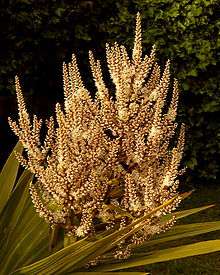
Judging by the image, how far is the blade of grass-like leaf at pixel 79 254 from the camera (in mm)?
1958

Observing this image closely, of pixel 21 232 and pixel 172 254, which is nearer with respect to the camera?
pixel 172 254

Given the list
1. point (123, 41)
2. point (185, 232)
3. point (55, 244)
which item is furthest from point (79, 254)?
point (123, 41)

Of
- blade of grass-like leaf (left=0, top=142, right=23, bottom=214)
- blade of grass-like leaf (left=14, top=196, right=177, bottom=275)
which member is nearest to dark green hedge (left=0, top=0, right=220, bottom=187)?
blade of grass-like leaf (left=0, top=142, right=23, bottom=214)

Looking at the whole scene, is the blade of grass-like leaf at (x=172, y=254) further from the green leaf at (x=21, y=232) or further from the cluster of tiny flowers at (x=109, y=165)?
the green leaf at (x=21, y=232)

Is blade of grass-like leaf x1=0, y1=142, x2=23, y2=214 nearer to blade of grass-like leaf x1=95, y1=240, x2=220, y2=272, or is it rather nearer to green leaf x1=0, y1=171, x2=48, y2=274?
green leaf x1=0, y1=171, x2=48, y2=274

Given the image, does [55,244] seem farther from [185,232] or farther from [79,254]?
[185,232]

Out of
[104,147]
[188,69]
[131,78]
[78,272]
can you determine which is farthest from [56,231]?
[188,69]

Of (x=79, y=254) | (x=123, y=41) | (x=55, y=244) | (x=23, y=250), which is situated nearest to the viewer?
(x=79, y=254)

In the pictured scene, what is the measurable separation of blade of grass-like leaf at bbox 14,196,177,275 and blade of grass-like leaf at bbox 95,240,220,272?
0.51 ft

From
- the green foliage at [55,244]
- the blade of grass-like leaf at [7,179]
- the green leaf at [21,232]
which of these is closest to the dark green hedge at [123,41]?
the blade of grass-like leaf at [7,179]

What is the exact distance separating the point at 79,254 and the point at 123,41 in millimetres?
5465

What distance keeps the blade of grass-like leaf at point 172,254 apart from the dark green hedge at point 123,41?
15.5ft

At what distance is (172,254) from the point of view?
2125 mm

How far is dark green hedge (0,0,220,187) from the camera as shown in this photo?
6.73m
